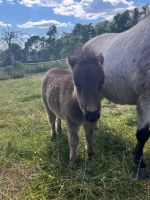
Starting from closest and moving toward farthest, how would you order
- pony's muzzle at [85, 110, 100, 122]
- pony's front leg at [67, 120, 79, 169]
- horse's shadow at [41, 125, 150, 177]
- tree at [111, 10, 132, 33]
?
pony's muzzle at [85, 110, 100, 122] < horse's shadow at [41, 125, 150, 177] < pony's front leg at [67, 120, 79, 169] < tree at [111, 10, 132, 33]

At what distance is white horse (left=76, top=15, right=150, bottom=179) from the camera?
191 inches

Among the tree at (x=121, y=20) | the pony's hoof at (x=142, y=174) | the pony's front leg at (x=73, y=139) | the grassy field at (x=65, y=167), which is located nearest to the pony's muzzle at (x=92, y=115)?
the grassy field at (x=65, y=167)

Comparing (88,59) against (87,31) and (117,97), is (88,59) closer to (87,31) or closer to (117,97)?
(117,97)

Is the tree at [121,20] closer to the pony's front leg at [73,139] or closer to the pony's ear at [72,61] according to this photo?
the pony's front leg at [73,139]

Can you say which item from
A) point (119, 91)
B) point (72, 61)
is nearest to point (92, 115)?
point (72, 61)

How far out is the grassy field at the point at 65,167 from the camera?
4.44m

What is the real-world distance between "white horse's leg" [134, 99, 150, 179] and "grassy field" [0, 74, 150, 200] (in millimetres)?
140

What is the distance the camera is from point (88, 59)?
15.6 feet

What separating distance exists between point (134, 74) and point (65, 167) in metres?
1.71

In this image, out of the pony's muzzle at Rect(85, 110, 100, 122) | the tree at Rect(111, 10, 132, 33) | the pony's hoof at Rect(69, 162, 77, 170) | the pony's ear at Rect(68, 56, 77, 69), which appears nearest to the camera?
the pony's muzzle at Rect(85, 110, 100, 122)

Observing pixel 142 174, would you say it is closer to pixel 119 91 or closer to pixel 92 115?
pixel 92 115

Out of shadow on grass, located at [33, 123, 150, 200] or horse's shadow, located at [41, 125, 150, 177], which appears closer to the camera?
shadow on grass, located at [33, 123, 150, 200]

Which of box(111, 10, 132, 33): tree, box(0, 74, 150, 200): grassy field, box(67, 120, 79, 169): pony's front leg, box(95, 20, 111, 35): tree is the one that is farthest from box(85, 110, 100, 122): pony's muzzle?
box(95, 20, 111, 35): tree

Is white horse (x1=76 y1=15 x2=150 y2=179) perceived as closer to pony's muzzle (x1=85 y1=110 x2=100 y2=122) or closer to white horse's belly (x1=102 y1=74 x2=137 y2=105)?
white horse's belly (x1=102 y1=74 x2=137 y2=105)
